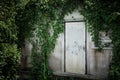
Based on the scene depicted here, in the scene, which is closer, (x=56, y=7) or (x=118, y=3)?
(x=118, y=3)

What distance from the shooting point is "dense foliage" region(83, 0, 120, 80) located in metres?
8.94

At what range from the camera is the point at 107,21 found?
9141mm

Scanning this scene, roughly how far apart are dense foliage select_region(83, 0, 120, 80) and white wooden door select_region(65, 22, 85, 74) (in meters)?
0.62

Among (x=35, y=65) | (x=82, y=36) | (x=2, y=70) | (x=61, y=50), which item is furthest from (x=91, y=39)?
(x=2, y=70)

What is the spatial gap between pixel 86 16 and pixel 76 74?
2.39 m

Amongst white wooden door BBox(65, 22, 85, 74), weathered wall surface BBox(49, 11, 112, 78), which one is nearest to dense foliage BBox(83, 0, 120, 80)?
weathered wall surface BBox(49, 11, 112, 78)

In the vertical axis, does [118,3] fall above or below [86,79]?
above

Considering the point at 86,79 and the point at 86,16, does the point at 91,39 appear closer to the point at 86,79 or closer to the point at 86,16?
the point at 86,16

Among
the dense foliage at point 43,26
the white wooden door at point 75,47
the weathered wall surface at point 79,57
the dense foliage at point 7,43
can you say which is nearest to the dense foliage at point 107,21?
the dense foliage at point 43,26

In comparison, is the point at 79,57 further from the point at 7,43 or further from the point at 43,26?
the point at 7,43

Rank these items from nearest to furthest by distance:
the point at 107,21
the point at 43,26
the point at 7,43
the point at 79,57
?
the point at 7,43 < the point at 107,21 < the point at 79,57 < the point at 43,26

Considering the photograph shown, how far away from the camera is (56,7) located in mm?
10516

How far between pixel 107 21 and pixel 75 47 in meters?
1.88

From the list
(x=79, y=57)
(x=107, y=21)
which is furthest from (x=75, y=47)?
(x=107, y=21)
